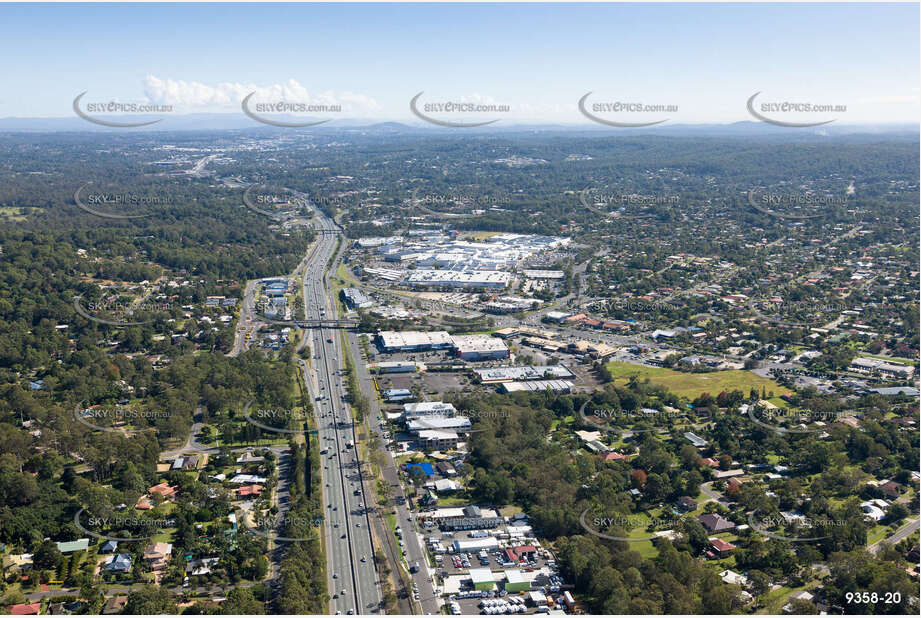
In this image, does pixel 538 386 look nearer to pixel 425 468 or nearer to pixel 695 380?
pixel 695 380

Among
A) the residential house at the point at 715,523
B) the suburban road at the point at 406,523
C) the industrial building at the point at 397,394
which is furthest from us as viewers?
the industrial building at the point at 397,394

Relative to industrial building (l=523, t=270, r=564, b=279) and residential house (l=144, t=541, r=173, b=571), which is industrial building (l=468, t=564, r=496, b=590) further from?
industrial building (l=523, t=270, r=564, b=279)

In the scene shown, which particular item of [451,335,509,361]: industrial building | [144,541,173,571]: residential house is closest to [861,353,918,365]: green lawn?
[451,335,509,361]: industrial building

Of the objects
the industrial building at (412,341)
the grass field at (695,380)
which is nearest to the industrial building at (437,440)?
the grass field at (695,380)

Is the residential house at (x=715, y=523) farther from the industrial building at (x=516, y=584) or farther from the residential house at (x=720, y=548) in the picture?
the industrial building at (x=516, y=584)

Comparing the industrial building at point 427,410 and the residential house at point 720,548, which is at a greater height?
the industrial building at point 427,410

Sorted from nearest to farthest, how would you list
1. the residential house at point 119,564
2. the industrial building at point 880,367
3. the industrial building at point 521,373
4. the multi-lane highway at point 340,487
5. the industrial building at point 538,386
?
the multi-lane highway at point 340,487 → the residential house at point 119,564 → the industrial building at point 538,386 → the industrial building at point 521,373 → the industrial building at point 880,367

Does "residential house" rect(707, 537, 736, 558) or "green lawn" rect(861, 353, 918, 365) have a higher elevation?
"green lawn" rect(861, 353, 918, 365)
